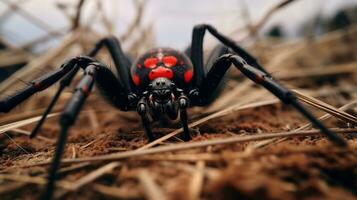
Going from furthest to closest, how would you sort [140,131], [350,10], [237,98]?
1. [350,10]
2. [237,98]
3. [140,131]

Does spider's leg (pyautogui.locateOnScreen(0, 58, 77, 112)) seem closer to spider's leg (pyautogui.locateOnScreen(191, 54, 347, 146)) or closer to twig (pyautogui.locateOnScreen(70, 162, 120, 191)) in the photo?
twig (pyautogui.locateOnScreen(70, 162, 120, 191))

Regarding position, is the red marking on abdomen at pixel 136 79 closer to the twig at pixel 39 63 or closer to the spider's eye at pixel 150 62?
the spider's eye at pixel 150 62

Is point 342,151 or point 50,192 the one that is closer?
point 50,192

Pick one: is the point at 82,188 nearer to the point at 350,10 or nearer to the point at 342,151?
the point at 342,151

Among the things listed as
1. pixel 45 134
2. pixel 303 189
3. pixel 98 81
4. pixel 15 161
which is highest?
pixel 98 81

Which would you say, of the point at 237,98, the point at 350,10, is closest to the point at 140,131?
the point at 237,98

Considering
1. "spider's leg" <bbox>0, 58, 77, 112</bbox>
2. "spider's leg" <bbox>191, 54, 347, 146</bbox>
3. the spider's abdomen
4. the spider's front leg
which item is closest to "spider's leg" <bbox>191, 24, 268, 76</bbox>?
the spider's abdomen

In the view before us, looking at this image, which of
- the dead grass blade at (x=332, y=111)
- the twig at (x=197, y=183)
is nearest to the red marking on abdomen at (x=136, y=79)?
the dead grass blade at (x=332, y=111)
